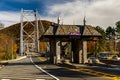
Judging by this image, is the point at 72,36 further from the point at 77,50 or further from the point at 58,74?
the point at 58,74

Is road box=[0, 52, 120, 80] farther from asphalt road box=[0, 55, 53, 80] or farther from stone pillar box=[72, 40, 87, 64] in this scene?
stone pillar box=[72, 40, 87, 64]

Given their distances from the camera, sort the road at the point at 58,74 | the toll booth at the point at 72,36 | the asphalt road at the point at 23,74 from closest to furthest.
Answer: the road at the point at 58,74, the asphalt road at the point at 23,74, the toll booth at the point at 72,36

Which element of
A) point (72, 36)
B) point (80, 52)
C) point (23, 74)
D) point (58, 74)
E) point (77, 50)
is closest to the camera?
point (58, 74)

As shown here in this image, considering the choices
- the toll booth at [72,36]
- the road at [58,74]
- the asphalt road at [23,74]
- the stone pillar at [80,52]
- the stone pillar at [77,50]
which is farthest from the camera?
the stone pillar at [77,50]

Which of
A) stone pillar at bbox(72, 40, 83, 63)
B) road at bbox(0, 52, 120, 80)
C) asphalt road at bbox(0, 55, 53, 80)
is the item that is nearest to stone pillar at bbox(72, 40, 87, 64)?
stone pillar at bbox(72, 40, 83, 63)

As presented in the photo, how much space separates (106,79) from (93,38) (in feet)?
124

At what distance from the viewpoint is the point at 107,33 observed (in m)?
189

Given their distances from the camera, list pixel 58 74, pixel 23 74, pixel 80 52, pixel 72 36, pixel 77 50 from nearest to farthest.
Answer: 1. pixel 58 74
2. pixel 23 74
3. pixel 72 36
4. pixel 80 52
5. pixel 77 50

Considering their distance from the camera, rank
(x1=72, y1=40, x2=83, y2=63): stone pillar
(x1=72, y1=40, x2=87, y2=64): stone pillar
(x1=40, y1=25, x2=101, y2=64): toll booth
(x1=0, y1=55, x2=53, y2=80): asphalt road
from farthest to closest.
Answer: (x1=72, y1=40, x2=83, y2=63): stone pillar, (x1=72, y1=40, x2=87, y2=64): stone pillar, (x1=40, y1=25, x2=101, y2=64): toll booth, (x1=0, y1=55, x2=53, y2=80): asphalt road

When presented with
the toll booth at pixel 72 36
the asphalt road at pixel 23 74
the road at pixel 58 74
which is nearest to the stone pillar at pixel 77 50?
the toll booth at pixel 72 36

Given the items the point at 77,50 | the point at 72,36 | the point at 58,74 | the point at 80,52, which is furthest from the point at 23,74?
the point at 77,50

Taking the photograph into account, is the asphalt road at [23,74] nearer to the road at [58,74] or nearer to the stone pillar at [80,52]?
the road at [58,74]

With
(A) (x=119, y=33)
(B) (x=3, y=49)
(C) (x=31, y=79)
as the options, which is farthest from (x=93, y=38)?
(A) (x=119, y=33)

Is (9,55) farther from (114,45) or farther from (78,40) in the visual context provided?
(114,45)
